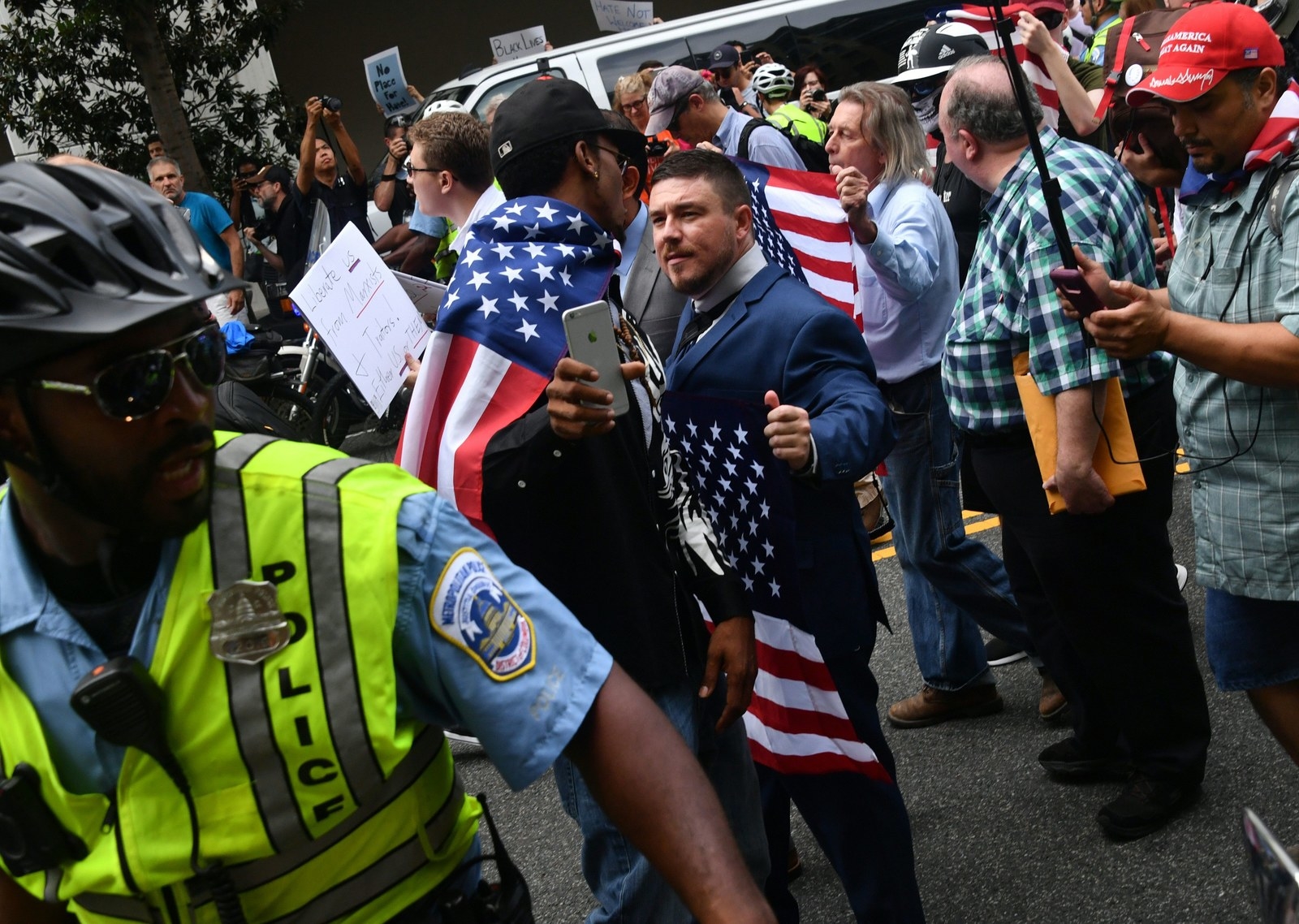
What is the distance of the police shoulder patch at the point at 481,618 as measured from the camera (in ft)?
4.41

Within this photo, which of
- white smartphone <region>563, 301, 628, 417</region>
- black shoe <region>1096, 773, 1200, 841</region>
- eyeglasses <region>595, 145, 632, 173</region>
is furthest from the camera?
black shoe <region>1096, 773, 1200, 841</region>

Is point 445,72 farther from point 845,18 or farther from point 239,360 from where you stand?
point 239,360

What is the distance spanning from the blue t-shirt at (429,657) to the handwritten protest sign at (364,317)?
246cm

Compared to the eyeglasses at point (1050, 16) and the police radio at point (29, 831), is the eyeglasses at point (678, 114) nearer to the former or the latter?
the eyeglasses at point (1050, 16)

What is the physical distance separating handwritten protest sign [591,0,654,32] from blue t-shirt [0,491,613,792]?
37.6ft

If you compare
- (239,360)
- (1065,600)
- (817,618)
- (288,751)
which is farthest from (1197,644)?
(239,360)

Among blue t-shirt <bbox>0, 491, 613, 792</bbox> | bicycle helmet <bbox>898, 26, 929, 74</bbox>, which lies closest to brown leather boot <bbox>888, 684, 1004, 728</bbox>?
bicycle helmet <bbox>898, 26, 929, 74</bbox>

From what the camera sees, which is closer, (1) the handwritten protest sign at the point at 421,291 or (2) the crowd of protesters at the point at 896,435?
(2) the crowd of protesters at the point at 896,435

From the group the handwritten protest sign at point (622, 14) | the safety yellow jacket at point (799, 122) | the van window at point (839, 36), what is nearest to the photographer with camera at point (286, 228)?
the handwritten protest sign at point (622, 14)

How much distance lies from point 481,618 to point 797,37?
10462mm

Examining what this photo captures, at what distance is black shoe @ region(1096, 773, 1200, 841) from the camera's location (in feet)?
11.1

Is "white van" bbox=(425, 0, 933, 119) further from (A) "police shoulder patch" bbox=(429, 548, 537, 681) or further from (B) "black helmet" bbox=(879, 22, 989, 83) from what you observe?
(A) "police shoulder patch" bbox=(429, 548, 537, 681)

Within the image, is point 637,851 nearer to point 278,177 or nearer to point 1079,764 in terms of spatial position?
point 1079,764

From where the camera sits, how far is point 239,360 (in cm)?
848
